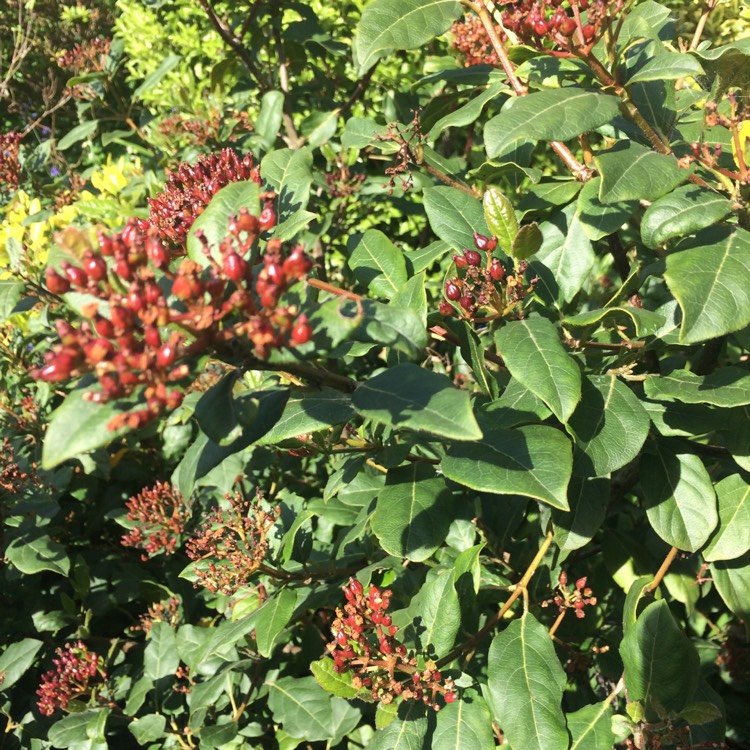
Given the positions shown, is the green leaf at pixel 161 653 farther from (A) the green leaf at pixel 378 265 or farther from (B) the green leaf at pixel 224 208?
(B) the green leaf at pixel 224 208

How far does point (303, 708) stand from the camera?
2.20m

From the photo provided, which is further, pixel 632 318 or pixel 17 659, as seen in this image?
pixel 17 659

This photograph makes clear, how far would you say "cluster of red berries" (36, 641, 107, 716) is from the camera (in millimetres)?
2340

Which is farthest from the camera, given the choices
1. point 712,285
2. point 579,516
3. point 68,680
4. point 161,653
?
point 161,653

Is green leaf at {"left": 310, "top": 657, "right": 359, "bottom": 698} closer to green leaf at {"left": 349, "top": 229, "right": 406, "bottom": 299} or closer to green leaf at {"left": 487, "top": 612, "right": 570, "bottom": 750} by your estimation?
green leaf at {"left": 487, "top": 612, "right": 570, "bottom": 750}

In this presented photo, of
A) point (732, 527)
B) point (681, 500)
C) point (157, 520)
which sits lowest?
point (157, 520)

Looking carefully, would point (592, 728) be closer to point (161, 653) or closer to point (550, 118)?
point (550, 118)

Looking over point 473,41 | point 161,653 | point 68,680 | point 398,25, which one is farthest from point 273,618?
point 473,41

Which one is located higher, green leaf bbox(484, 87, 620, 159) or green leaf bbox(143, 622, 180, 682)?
green leaf bbox(484, 87, 620, 159)

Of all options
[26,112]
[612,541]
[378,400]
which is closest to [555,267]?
[378,400]

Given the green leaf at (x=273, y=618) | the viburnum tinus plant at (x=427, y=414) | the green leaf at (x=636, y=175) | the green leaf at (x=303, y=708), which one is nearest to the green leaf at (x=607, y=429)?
the viburnum tinus plant at (x=427, y=414)

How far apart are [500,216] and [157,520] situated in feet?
5.32

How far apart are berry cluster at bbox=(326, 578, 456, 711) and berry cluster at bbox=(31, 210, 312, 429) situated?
75cm

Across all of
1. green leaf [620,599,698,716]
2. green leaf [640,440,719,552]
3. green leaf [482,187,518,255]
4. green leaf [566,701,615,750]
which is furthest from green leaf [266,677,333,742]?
green leaf [482,187,518,255]
